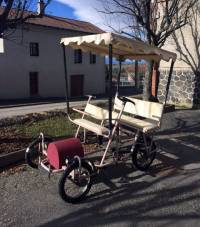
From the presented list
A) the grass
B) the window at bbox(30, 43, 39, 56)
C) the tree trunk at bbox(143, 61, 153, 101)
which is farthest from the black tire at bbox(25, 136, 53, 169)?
the window at bbox(30, 43, 39, 56)

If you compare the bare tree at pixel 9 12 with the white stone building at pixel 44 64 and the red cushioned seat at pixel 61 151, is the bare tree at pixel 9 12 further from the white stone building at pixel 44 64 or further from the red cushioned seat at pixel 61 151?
the white stone building at pixel 44 64

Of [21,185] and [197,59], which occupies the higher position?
[197,59]

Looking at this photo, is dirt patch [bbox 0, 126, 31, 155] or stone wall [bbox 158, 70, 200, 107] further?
stone wall [bbox 158, 70, 200, 107]

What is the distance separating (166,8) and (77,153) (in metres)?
9.61

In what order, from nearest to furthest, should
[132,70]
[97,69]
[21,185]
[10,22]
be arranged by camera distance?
[21,185]
[10,22]
[97,69]
[132,70]

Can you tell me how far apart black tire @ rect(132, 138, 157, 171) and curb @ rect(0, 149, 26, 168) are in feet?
7.57

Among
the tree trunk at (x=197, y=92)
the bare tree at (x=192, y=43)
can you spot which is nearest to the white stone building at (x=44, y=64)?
the bare tree at (x=192, y=43)

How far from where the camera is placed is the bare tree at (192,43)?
1532cm

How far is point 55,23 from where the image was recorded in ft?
103

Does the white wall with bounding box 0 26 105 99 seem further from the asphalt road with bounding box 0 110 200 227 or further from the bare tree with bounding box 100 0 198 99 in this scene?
the asphalt road with bounding box 0 110 200 227

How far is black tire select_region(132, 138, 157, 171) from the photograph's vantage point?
6.48 m

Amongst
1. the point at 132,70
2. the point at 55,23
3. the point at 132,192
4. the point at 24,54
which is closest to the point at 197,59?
the point at 132,192

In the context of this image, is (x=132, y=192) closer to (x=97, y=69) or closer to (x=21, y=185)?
(x=21, y=185)

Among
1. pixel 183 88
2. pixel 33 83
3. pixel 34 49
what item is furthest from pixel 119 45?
pixel 34 49
